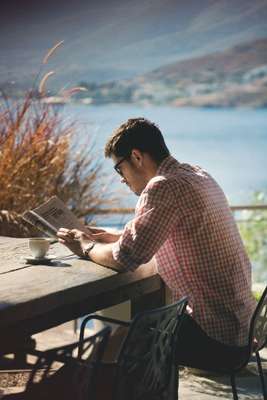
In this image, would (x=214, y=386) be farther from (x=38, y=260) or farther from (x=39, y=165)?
(x=39, y=165)

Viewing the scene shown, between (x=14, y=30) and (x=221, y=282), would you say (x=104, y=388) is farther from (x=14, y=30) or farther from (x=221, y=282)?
(x=14, y=30)

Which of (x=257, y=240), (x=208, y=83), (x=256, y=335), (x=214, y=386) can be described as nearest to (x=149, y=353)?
(x=256, y=335)

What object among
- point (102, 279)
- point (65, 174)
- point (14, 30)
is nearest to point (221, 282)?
point (102, 279)

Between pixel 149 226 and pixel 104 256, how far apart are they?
9.5 inches

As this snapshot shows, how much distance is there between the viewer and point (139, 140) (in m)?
2.56

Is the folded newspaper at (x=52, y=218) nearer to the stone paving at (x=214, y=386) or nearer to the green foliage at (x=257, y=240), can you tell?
the stone paving at (x=214, y=386)

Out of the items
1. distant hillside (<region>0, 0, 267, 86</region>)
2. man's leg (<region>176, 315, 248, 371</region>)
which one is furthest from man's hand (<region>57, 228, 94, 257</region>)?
distant hillside (<region>0, 0, 267, 86</region>)

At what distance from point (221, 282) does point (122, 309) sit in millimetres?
1523

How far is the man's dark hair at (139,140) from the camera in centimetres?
256

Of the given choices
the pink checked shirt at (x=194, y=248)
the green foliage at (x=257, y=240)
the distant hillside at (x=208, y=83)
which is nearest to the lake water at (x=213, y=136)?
the distant hillside at (x=208, y=83)

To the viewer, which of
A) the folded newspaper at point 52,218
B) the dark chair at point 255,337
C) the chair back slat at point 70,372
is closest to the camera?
the chair back slat at point 70,372

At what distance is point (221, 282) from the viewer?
8.13ft

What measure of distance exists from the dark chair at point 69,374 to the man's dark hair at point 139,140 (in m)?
0.76

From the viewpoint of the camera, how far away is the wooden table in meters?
2.01
